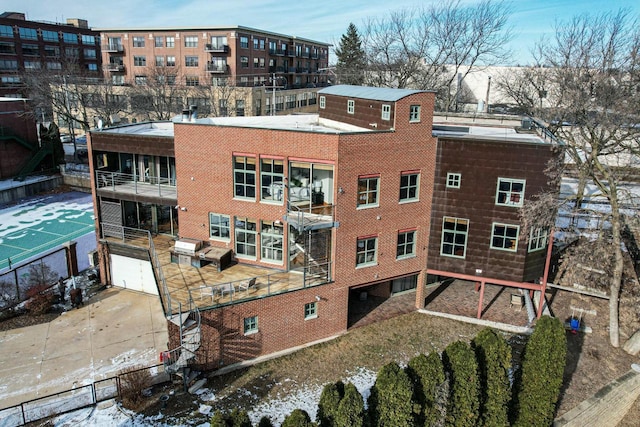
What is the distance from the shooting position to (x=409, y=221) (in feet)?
69.0

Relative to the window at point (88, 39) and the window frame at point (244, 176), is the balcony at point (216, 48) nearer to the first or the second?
the window at point (88, 39)

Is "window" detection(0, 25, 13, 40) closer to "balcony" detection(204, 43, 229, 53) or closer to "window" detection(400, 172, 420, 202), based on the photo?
"balcony" detection(204, 43, 229, 53)

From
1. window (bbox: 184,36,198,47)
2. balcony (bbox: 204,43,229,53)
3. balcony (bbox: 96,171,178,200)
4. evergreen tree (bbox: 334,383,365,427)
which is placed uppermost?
window (bbox: 184,36,198,47)

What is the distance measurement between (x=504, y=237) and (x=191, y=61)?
Answer: 56.3 meters

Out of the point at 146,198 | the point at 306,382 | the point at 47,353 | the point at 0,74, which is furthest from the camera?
the point at 0,74

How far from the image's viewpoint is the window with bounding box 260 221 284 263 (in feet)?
68.1

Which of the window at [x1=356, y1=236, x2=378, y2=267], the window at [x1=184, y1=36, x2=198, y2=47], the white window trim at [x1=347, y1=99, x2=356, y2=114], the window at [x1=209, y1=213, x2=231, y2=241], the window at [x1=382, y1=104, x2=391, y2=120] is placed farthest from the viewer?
the window at [x1=184, y1=36, x2=198, y2=47]

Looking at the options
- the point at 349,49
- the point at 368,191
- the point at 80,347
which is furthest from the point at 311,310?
the point at 349,49

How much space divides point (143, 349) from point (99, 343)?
6.41ft

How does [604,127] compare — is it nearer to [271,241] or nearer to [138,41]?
[271,241]

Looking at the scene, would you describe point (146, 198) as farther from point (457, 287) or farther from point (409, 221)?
point (457, 287)

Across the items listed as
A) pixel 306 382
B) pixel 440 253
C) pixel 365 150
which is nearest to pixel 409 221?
pixel 440 253

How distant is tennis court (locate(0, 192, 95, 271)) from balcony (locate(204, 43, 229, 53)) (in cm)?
2765

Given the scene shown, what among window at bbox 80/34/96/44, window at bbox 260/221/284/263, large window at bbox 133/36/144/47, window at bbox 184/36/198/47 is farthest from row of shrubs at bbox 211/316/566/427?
window at bbox 80/34/96/44
